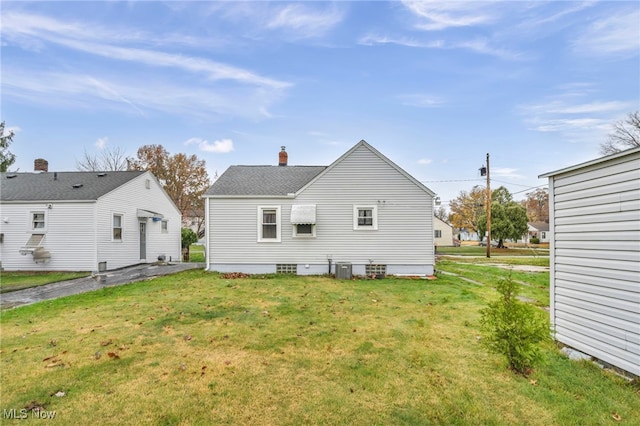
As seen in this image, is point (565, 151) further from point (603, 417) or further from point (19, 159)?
point (19, 159)

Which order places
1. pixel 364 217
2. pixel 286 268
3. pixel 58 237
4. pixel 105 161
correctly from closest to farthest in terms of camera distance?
pixel 364 217, pixel 286 268, pixel 58 237, pixel 105 161

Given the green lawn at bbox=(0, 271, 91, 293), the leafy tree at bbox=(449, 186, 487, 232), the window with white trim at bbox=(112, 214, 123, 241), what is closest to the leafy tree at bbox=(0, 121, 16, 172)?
the green lawn at bbox=(0, 271, 91, 293)

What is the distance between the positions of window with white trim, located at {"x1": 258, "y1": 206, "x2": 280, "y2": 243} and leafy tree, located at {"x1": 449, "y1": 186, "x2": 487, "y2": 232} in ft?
161

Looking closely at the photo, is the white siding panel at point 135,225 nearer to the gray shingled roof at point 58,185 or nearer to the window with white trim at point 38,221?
the gray shingled roof at point 58,185

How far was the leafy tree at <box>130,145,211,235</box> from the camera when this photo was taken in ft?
116

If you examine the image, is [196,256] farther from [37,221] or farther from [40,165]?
[40,165]

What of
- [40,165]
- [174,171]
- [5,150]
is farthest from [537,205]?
[5,150]

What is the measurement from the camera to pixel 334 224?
1342 centimetres

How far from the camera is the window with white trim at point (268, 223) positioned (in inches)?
536

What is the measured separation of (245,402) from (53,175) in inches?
820

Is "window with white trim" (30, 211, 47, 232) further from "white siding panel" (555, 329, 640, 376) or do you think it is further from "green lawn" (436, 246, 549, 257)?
"green lawn" (436, 246, 549, 257)

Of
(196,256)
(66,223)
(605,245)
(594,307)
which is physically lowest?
(196,256)

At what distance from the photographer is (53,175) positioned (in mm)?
17109

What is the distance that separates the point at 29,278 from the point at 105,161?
27.1 meters
